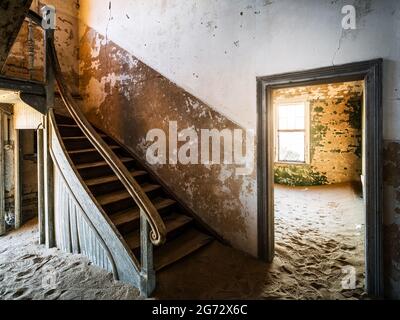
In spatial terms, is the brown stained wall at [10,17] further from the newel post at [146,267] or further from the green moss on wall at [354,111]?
the green moss on wall at [354,111]

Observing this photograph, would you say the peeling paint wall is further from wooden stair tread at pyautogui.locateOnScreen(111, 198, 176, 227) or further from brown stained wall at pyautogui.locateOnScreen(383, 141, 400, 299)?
wooden stair tread at pyautogui.locateOnScreen(111, 198, 176, 227)

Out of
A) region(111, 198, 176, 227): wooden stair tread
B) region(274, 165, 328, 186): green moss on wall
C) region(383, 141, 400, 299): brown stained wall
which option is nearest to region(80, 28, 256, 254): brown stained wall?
region(111, 198, 176, 227): wooden stair tread

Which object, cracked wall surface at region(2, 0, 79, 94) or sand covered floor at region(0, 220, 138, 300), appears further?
cracked wall surface at region(2, 0, 79, 94)

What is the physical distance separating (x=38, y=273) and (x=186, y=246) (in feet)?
5.65

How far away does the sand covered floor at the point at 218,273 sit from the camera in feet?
8.06

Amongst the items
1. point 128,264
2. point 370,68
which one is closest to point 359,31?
point 370,68

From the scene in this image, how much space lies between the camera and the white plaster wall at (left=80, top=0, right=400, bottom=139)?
225 centimetres

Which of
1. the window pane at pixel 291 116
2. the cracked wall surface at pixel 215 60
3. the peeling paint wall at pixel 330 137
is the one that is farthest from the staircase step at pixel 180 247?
the window pane at pixel 291 116

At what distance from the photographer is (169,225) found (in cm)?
332

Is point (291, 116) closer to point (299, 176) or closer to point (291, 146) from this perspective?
point (291, 146)

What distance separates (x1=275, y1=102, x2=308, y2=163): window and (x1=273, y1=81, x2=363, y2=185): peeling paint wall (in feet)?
0.60

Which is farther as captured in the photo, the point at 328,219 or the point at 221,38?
the point at 328,219

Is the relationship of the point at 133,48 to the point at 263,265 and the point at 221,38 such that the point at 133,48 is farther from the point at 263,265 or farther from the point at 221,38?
the point at 263,265

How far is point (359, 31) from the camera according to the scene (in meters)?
2.33
